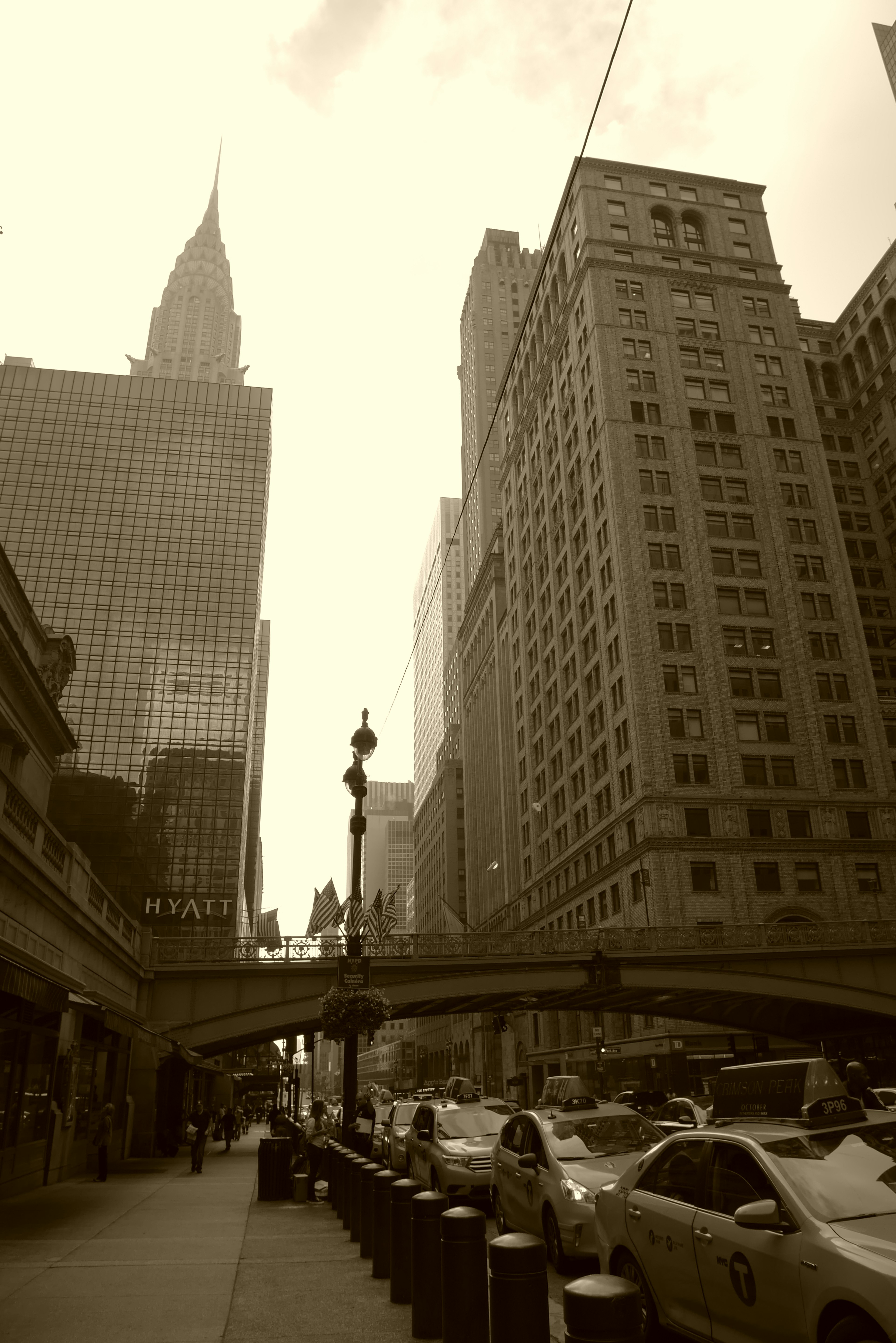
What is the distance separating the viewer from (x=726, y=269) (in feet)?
242

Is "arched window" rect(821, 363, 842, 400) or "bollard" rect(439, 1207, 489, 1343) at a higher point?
"arched window" rect(821, 363, 842, 400)

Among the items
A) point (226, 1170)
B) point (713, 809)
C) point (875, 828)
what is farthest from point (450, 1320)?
point (875, 828)

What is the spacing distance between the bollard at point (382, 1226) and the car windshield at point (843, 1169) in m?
4.86

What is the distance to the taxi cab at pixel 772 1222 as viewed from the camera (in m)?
5.41

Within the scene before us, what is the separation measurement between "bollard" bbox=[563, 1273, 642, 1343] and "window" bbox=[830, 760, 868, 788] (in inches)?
2296

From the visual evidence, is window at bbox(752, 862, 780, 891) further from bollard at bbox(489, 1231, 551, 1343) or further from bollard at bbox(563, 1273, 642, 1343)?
bollard at bbox(563, 1273, 642, 1343)

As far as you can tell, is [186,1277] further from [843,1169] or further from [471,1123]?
[471,1123]

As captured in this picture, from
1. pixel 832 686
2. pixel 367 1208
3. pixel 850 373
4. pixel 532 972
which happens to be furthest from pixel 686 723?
→ pixel 850 373

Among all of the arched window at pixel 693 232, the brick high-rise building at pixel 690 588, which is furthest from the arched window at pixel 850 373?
the arched window at pixel 693 232

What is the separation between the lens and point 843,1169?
627cm

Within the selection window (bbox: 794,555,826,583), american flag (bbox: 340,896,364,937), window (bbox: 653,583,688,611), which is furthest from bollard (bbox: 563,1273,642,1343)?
window (bbox: 794,555,826,583)

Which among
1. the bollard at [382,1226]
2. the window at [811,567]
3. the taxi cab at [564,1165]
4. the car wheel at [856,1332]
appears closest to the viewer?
the car wheel at [856,1332]

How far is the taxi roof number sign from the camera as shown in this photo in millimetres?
7133

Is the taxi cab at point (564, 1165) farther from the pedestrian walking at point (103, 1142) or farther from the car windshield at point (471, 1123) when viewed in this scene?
the pedestrian walking at point (103, 1142)
